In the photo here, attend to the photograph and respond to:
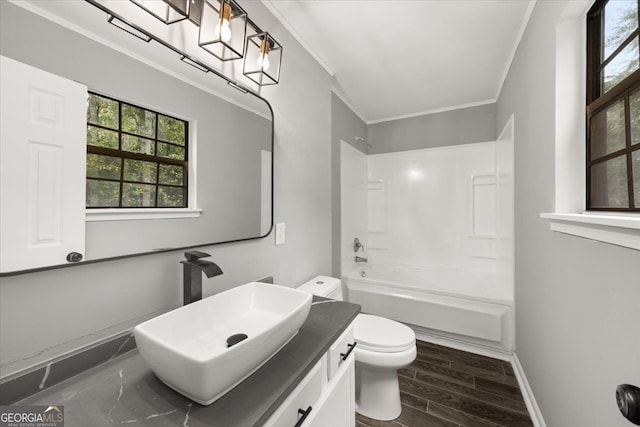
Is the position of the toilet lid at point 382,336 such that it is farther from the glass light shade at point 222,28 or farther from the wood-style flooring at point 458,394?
the glass light shade at point 222,28

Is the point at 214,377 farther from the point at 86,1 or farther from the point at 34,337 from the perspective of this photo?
the point at 86,1

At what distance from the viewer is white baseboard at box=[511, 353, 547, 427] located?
4.84 ft

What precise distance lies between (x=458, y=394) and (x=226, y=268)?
182 centimetres

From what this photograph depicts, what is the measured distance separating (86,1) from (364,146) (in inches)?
117

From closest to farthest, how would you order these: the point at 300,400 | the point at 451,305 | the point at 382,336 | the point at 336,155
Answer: the point at 300,400
the point at 382,336
the point at 451,305
the point at 336,155

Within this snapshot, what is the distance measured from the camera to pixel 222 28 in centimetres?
106

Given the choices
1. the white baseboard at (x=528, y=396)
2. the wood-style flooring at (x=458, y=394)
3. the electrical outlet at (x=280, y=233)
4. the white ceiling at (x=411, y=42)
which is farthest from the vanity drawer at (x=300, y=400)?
the white ceiling at (x=411, y=42)

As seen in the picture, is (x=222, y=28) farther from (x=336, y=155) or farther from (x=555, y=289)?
(x=555, y=289)

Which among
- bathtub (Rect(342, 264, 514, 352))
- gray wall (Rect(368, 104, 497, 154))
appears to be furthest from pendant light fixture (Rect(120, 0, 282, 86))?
gray wall (Rect(368, 104, 497, 154))

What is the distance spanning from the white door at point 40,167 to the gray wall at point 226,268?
0.29 ft

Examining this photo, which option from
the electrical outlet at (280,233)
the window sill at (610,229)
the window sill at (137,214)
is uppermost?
the window sill at (137,214)

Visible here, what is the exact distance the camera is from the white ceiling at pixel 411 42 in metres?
1.56

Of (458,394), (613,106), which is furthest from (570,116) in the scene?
(458,394)

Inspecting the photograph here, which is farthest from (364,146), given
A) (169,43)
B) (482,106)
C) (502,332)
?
(169,43)
